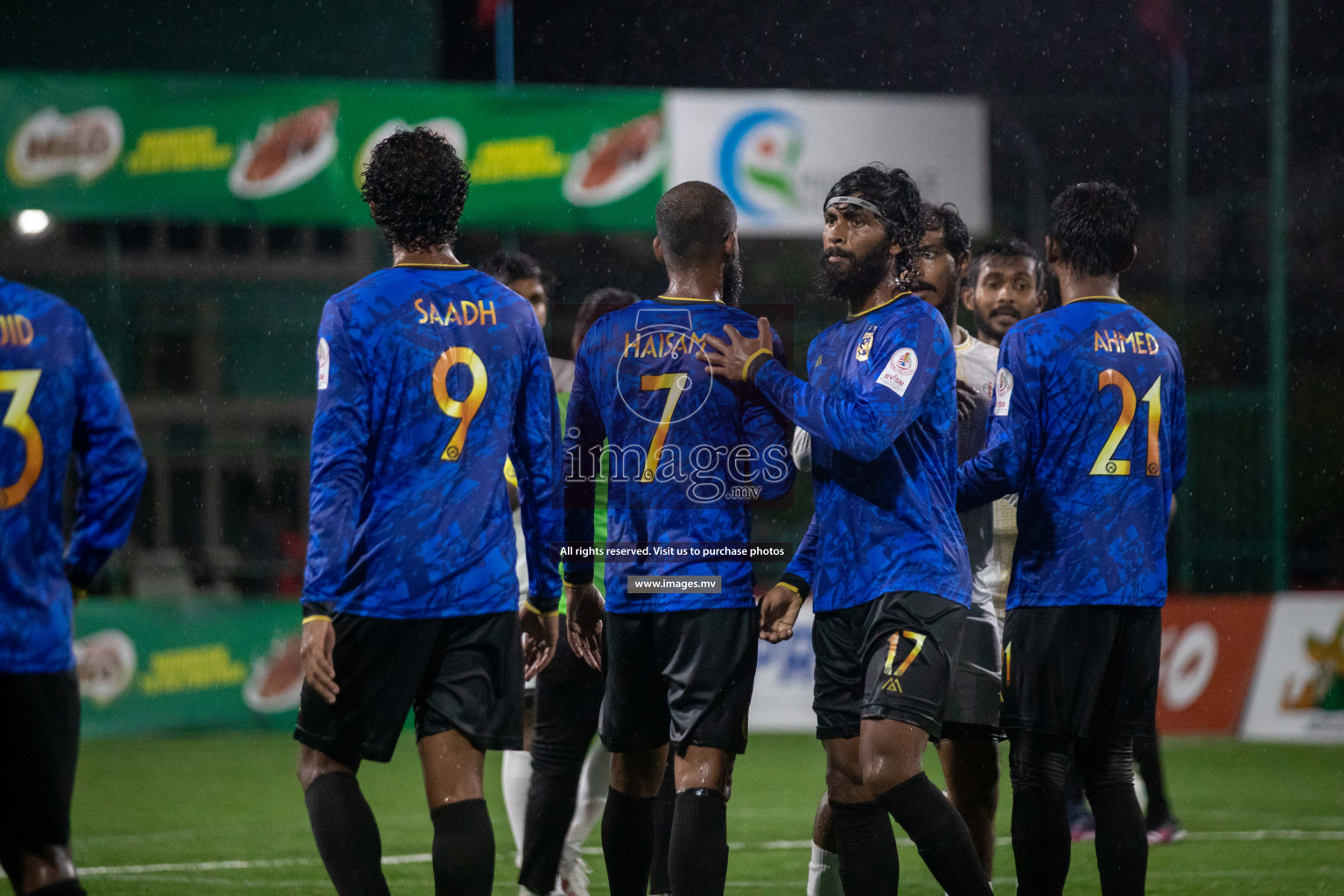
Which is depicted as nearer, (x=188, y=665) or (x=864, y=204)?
(x=864, y=204)

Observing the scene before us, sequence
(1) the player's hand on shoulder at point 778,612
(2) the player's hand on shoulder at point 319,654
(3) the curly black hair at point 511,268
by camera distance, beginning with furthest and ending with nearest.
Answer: (3) the curly black hair at point 511,268 < (1) the player's hand on shoulder at point 778,612 < (2) the player's hand on shoulder at point 319,654

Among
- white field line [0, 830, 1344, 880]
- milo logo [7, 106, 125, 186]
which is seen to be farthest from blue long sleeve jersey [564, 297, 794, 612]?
milo logo [7, 106, 125, 186]

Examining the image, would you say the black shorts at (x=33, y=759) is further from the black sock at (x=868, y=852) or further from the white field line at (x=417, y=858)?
the white field line at (x=417, y=858)

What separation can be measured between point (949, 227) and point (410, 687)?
91.5 inches

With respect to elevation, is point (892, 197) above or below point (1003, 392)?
above

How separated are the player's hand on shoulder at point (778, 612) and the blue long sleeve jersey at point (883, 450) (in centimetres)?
7

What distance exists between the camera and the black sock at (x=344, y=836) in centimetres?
354

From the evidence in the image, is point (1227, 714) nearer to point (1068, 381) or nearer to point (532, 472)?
point (1068, 381)

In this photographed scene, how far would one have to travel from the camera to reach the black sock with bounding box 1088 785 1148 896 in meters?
4.02

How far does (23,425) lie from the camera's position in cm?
315

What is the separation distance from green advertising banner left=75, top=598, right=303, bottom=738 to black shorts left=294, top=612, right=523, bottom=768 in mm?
8825

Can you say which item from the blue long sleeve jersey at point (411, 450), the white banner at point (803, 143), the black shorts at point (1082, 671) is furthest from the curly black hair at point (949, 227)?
the white banner at point (803, 143)

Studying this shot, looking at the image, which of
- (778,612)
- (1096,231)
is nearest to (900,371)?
(778,612)

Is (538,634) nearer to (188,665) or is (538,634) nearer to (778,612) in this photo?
(778,612)
